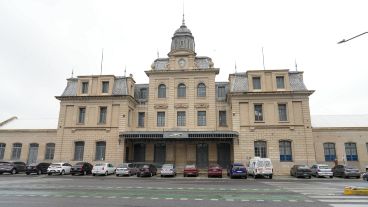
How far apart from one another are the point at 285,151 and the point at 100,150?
2373cm

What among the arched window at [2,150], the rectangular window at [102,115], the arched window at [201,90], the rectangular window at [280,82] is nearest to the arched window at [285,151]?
the rectangular window at [280,82]

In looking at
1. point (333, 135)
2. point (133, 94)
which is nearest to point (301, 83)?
point (333, 135)

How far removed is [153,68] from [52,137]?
1777 centimetres

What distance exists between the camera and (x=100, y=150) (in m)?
36.1

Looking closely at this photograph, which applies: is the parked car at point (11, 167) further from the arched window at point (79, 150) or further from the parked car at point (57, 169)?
the arched window at point (79, 150)

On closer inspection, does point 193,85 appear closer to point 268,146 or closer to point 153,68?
point 153,68

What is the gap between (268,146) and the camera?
33312 millimetres

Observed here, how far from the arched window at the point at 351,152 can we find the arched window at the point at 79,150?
34750 mm

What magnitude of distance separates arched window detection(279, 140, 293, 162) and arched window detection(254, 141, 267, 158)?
6.32 feet

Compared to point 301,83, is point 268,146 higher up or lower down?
lower down

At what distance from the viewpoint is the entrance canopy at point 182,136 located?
32.4 m

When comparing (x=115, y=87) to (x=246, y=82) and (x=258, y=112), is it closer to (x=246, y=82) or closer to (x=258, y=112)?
(x=246, y=82)

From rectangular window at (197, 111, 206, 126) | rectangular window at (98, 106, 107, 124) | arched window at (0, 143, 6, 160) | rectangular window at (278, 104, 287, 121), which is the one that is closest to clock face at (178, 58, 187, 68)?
rectangular window at (197, 111, 206, 126)

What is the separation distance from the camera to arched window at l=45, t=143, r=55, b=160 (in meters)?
38.9
